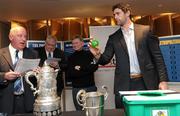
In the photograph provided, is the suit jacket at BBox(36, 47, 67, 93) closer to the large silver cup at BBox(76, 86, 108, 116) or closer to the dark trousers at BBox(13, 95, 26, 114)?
the dark trousers at BBox(13, 95, 26, 114)

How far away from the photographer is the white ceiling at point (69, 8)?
245 inches

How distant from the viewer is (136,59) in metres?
2.06

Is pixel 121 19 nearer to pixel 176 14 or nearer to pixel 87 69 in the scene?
pixel 87 69

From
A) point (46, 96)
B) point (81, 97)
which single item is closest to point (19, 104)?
→ point (46, 96)

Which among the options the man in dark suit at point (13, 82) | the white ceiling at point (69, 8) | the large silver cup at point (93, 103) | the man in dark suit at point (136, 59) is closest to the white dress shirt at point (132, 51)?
the man in dark suit at point (136, 59)

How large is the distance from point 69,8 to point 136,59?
5.17 metres

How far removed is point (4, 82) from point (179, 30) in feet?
23.3

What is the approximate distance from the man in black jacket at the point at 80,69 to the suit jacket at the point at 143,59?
1.35m

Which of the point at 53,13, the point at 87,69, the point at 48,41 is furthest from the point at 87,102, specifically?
the point at 53,13

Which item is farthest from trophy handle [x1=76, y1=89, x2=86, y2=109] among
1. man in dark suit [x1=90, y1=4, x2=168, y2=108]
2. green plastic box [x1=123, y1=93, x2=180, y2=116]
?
man in dark suit [x1=90, y1=4, x2=168, y2=108]

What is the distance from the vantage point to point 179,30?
26.7ft

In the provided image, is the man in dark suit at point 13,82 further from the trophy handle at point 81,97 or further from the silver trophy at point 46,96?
the trophy handle at point 81,97

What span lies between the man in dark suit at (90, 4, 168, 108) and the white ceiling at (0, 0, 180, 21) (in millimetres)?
4214

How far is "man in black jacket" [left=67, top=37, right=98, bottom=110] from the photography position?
3453mm
